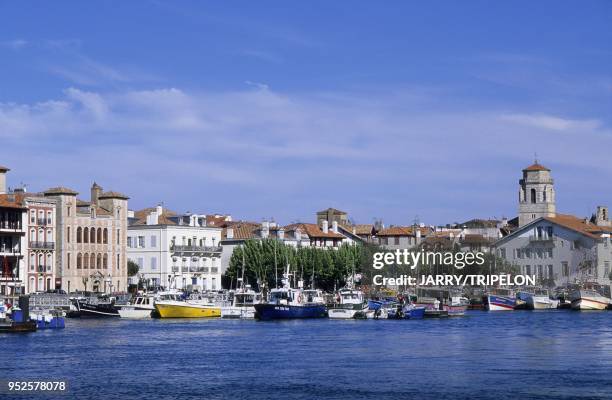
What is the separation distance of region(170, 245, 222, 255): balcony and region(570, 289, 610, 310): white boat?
3972 cm

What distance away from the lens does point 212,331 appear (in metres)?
89.5

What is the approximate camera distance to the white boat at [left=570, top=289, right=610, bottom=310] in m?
132

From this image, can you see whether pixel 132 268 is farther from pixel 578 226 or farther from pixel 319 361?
pixel 319 361

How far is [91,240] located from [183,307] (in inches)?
826

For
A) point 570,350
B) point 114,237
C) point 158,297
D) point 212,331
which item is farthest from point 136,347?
point 114,237

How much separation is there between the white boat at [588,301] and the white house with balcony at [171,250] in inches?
1555

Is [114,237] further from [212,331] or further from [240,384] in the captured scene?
[240,384]

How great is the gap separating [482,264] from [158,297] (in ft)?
175

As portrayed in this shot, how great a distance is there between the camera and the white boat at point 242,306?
361 feet

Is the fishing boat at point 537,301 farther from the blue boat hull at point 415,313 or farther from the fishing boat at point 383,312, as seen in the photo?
the fishing boat at point 383,312

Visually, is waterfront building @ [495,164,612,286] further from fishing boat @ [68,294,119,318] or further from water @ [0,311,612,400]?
fishing boat @ [68,294,119,318]

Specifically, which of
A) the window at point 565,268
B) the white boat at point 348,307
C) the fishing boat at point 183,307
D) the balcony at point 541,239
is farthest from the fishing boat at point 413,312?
the balcony at point 541,239

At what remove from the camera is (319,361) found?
2494 inches

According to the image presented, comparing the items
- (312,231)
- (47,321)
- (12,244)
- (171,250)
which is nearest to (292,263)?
(171,250)
